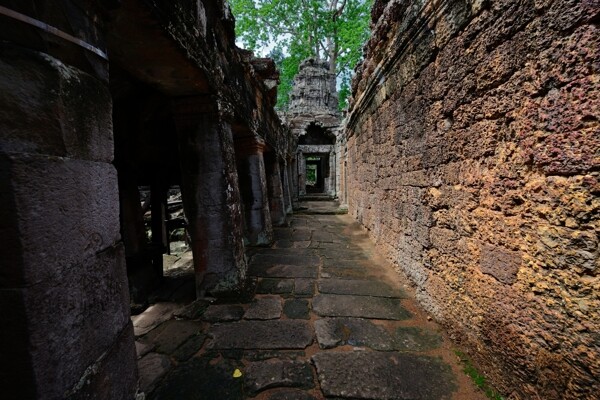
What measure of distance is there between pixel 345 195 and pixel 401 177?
252 inches

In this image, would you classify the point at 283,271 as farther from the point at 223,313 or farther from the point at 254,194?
the point at 254,194

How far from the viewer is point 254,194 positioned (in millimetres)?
4801

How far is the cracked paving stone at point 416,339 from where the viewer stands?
6.71 ft

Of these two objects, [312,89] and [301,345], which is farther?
[312,89]

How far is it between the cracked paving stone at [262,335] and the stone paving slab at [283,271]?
1072mm

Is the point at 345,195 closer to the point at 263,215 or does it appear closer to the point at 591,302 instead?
the point at 263,215

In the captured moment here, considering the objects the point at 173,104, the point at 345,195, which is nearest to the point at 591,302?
the point at 173,104

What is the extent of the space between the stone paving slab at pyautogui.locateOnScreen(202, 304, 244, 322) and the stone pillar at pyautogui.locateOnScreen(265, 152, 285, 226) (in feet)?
12.7

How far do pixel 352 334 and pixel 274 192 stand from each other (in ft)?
15.6

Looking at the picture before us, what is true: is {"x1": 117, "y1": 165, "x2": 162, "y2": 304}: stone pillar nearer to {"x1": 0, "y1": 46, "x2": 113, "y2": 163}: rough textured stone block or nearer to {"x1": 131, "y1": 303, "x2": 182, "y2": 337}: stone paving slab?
{"x1": 131, "y1": 303, "x2": 182, "y2": 337}: stone paving slab

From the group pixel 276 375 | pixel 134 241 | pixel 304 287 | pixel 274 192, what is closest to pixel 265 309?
pixel 304 287

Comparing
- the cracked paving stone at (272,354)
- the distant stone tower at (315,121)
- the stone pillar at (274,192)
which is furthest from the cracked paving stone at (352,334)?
the distant stone tower at (315,121)

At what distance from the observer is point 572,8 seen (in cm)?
115

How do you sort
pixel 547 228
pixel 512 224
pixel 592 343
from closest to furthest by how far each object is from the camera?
pixel 592 343 < pixel 547 228 < pixel 512 224
